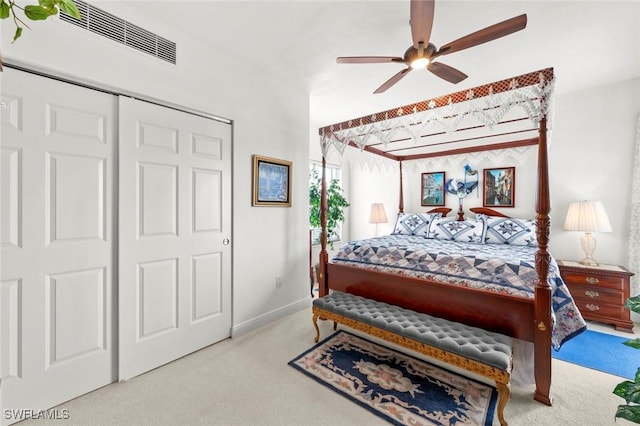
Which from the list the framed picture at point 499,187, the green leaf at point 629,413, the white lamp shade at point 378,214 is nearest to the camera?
the green leaf at point 629,413

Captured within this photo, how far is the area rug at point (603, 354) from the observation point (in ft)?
7.22

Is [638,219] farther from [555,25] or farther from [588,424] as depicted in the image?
[588,424]

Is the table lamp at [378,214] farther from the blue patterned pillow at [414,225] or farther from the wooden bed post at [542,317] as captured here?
the wooden bed post at [542,317]

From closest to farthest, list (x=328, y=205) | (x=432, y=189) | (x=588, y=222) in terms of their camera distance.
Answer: (x=588, y=222)
(x=328, y=205)
(x=432, y=189)

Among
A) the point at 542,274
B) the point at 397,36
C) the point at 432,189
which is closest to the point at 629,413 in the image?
the point at 542,274

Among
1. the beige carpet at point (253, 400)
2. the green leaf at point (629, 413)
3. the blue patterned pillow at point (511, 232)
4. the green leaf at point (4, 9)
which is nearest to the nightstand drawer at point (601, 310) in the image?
the blue patterned pillow at point (511, 232)

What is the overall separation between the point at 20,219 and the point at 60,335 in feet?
2.53

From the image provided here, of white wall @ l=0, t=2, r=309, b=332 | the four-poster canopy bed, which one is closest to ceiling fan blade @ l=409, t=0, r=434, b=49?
the four-poster canopy bed

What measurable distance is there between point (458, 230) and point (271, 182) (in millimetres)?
2595

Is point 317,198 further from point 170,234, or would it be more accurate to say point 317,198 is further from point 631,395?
point 631,395

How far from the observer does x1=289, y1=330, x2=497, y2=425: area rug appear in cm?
172

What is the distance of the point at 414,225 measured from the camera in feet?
14.1

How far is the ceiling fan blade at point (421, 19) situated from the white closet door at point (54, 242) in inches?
82.8

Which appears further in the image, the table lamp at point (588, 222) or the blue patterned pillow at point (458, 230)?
the blue patterned pillow at point (458, 230)
